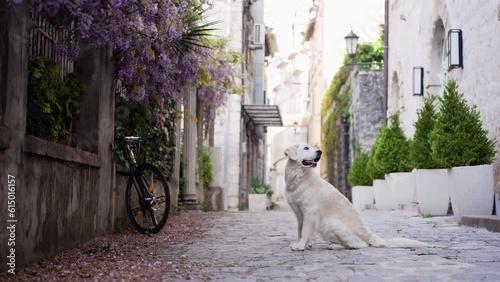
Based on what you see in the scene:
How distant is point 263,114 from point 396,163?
996 cm

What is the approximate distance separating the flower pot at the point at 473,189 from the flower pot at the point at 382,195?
18.8 feet

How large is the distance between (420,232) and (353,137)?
594 inches

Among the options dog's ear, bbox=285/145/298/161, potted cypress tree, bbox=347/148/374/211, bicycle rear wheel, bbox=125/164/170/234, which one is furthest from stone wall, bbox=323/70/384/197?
dog's ear, bbox=285/145/298/161

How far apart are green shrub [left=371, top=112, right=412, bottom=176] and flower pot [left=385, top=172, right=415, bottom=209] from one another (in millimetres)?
228

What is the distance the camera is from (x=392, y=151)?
15281mm

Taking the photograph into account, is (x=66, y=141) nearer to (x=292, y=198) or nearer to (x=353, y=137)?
(x=292, y=198)

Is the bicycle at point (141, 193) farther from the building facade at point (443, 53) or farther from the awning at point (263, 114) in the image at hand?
the awning at point (263, 114)

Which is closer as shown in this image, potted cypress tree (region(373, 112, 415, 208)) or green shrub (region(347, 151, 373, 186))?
potted cypress tree (region(373, 112, 415, 208))

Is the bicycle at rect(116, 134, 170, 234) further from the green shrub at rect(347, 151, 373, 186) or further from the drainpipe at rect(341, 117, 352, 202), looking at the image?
the drainpipe at rect(341, 117, 352, 202)

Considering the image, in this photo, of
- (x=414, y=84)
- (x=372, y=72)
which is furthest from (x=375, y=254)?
(x=372, y=72)

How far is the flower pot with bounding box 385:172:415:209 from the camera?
1479 cm

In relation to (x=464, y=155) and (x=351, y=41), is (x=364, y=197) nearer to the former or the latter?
(x=351, y=41)

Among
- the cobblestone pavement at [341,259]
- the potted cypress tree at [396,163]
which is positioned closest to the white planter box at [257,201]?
the potted cypress tree at [396,163]

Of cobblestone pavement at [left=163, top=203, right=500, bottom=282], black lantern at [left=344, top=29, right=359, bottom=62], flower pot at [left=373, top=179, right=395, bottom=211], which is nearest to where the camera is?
cobblestone pavement at [left=163, top=203, right=500, bottom=282]
